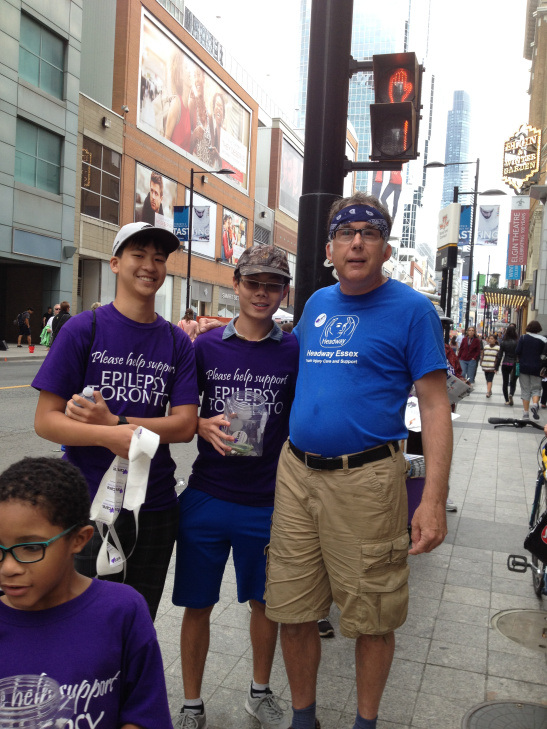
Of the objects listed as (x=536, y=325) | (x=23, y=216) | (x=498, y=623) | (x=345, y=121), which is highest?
(x=23, y=216)

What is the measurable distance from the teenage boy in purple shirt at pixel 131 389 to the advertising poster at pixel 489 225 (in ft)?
113

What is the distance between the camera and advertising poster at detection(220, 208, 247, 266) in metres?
50.8

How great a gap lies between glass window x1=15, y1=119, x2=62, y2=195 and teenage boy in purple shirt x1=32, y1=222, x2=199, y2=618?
27.9 m

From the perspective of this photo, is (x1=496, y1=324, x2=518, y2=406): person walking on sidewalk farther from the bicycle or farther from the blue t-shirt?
the blue t-shirt

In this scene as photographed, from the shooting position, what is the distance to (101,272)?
110 feet

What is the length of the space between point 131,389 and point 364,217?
1134 mm

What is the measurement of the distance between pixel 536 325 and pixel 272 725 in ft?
43.4

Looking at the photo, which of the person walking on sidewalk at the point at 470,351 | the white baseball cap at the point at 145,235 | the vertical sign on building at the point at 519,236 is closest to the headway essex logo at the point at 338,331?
the white baseball cap at the point at 145,235

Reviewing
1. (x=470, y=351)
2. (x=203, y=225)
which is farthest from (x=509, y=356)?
(x=203, y=225)

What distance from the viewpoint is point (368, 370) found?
2561mm

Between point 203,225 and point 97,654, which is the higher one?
point 203,225

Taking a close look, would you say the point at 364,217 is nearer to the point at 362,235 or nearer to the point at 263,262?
the point at 362,235

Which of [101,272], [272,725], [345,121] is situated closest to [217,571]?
[272,725]

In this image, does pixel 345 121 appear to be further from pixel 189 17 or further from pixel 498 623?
pixel 189 17
